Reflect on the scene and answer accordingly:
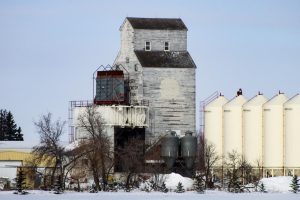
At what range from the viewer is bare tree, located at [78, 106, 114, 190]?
270ft

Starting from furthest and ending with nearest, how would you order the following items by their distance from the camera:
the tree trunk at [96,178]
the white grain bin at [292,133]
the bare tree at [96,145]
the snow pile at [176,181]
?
the white grain bin at [292,133] → the bare tree at [96,145] → the snow pile at [176,181] → the tree trunk at [96,178]

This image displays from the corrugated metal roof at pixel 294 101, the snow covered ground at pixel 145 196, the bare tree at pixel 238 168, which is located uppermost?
the corrugated metal roof at pixel 294 101

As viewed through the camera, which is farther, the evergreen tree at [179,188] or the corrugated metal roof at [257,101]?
the corrugated metal roof at [257,101]

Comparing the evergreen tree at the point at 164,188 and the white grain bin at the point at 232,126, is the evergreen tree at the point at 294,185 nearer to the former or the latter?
the evergreen tree at the point at 164,188

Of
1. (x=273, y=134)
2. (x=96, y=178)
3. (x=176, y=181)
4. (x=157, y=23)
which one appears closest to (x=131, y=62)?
(x=157, y=23)

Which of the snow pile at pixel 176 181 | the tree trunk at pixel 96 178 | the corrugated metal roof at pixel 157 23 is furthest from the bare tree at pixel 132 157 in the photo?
the corrugated metal roof at pixel 157 23

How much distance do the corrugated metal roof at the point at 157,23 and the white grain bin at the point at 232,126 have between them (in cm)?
798

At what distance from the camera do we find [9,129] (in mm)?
128250

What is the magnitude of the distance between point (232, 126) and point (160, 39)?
30.5 feet

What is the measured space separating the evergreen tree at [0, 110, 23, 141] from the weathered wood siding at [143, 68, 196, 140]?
37463 mm

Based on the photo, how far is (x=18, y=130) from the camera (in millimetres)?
129000

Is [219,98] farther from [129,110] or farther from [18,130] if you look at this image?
[18,130]

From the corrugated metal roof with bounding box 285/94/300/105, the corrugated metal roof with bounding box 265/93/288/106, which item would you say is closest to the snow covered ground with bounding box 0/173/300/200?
the corrugated metal roof with bounding box 285/94/300/105

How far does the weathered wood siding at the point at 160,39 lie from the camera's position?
9388 cm
